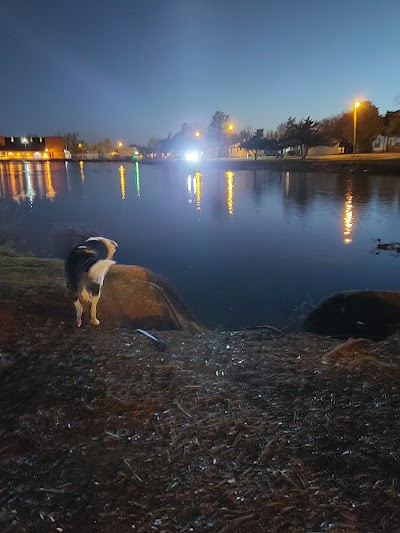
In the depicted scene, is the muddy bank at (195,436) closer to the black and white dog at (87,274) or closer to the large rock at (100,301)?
the black and white dog at (87,274)

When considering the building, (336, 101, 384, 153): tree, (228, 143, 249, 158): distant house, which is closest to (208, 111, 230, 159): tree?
(228, 143, 249, 158): distant house

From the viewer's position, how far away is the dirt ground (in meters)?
2.89

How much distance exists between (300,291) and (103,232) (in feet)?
41.8

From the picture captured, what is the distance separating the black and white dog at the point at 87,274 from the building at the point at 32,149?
543ft

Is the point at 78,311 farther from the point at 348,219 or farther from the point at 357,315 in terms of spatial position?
the point at 348,219

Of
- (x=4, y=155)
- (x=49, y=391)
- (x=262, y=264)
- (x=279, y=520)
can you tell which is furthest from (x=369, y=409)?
(x=4, y=155)

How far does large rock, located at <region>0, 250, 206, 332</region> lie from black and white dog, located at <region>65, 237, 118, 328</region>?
370 mm

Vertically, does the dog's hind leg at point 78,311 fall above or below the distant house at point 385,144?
below

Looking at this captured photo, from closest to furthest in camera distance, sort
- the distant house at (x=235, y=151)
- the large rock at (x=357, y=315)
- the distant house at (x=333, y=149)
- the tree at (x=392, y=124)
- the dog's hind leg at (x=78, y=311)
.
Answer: the dog's hind leg at (x=78, y=311) < the large rock at (x=357, y=315) < the tree at (x=392, y=124) < the distant house at (x=333, y=149) < the distant house at (x=235, y=151)

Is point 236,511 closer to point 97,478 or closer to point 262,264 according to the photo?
point 97,478

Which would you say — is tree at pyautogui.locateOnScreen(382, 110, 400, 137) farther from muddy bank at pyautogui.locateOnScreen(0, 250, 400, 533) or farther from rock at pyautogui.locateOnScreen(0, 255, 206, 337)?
muddy bank at pyautogui.locateOnScreen(0, 250, 400, 533)

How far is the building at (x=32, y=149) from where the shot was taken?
16100cm

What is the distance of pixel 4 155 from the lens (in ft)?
529

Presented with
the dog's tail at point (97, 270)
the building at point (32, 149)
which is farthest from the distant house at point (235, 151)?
the dog's tail at point (97, 270)
